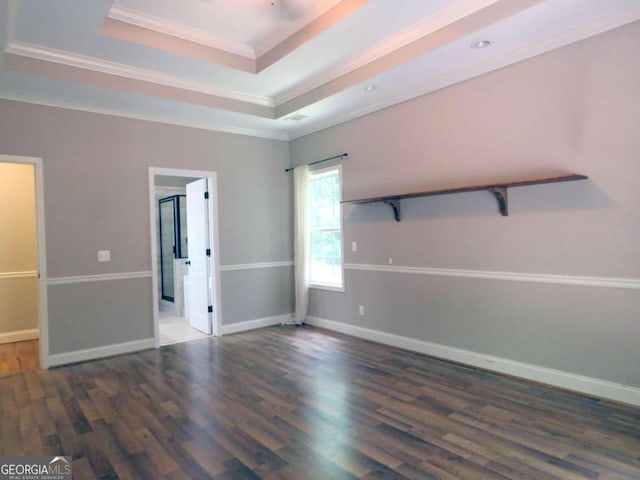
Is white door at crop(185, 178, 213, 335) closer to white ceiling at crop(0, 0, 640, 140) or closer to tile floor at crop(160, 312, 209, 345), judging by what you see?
tile floor at crop(160, 312, 209, 345)

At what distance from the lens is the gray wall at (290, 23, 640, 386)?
2947 millimetres

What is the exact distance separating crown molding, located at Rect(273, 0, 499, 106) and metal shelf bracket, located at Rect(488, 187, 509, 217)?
1.43 meters

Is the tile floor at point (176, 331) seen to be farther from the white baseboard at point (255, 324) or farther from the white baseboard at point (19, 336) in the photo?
the white baseboard at point (19, 336)

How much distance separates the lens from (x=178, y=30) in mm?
3650

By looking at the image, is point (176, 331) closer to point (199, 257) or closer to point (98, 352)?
point (199, 257)

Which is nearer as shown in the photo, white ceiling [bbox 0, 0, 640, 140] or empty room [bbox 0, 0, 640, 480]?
empty room [bbox 0, 0, 640, 480]

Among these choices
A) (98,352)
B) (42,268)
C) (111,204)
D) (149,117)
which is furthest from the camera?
(149,117)

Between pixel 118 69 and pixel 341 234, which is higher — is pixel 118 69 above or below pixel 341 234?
above

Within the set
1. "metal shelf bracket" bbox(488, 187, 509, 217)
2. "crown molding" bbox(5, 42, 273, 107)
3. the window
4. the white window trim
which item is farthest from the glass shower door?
"metal shelf bracket" bbox(488, 187, 509, 217)

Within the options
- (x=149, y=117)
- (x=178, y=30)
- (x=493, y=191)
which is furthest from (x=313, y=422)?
(x=149, y=117)

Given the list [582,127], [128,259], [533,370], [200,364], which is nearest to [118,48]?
[128,259]

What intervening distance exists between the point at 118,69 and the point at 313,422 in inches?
150

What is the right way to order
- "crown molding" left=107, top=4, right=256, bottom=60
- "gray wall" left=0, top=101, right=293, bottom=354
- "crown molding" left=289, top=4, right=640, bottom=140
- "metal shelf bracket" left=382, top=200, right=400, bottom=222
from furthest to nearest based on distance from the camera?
1. "metal shelf bracket" left=382, top=200, right=400, bottom=222
2. "gray wall" left=0, top=101, right=293, bottom=354
3. "crown molding" left=107, top=4, right=256, bottom=60
4. "crown molding" left=289, top=4, right=640, bottom=140

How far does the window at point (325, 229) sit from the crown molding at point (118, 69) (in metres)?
1.40
